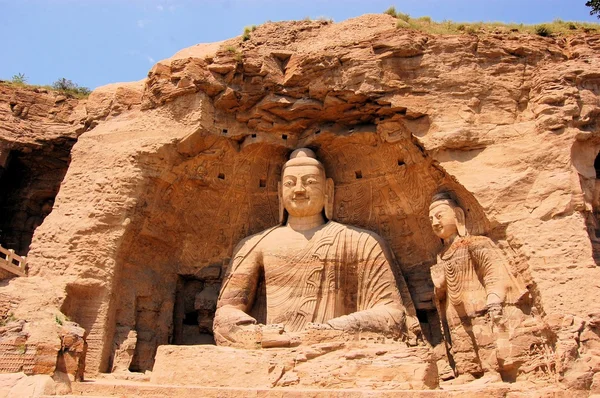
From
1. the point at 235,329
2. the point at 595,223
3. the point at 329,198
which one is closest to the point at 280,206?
the point at 329,198

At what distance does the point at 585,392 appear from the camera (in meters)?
6.42

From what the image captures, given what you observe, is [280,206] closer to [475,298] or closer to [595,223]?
[475,298]

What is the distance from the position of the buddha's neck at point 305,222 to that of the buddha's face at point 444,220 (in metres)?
1.94

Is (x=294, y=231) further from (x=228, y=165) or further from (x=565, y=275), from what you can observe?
(x=565, y=275)

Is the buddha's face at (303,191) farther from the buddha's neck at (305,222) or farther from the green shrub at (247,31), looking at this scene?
the green shrub at (247,31)

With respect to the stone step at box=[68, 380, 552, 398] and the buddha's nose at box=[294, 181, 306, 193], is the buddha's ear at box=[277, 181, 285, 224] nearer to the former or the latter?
the buddha's nose at box=[294, 181, 306, 193]

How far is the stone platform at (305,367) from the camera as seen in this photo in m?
6.57

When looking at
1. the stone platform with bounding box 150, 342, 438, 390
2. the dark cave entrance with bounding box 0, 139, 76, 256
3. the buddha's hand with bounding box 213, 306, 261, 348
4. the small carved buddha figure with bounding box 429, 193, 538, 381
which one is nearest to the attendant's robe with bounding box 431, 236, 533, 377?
the small carved buddha figure with bounding box 429, 193, 538, 381

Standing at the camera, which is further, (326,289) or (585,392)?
(326,289)

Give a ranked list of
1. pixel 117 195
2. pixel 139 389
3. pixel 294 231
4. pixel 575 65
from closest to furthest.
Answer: pixel 139 389, pixel 575 65, pixel 117 195, pixel 294 231

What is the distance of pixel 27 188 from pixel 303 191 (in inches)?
209

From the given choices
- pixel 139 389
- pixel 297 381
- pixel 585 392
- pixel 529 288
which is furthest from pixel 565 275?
pixel 139 389

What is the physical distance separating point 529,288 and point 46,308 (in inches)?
244

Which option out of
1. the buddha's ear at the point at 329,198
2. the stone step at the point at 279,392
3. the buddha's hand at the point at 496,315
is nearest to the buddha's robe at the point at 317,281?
the buddha's ear at the point at 329,198
